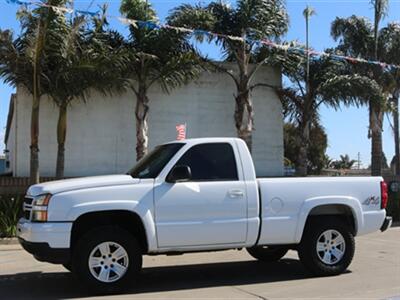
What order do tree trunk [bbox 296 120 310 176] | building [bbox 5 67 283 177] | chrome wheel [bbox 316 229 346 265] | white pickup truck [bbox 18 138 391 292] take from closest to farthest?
white pickup truck [bbox 18 138 391 292] → chrome wheel [bbox 316 229 346 265] → building [bbox 5 67 283 177] → tree trunk [bbox 296 120 310 176]

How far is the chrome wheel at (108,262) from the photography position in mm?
7578

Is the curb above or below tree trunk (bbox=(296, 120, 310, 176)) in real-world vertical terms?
below

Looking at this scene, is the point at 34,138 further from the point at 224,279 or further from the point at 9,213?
the point at 224,279

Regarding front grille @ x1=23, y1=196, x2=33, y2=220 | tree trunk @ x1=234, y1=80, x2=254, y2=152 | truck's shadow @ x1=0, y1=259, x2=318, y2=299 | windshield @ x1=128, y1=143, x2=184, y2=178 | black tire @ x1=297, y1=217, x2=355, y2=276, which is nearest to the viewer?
front grille @ x1=23, y1=196, x2=33, y2=220

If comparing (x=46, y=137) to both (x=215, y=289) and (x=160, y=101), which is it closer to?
(x=160, y=101)

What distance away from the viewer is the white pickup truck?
750 centimetres

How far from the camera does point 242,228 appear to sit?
812 cm

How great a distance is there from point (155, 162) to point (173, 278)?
187 centimetres

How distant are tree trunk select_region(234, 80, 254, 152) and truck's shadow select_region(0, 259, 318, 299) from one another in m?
9.91

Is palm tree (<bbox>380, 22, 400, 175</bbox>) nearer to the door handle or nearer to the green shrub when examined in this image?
the green shrub

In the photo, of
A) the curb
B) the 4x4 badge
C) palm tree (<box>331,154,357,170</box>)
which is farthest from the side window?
palm tree (<box>331,154,357,170</box>)

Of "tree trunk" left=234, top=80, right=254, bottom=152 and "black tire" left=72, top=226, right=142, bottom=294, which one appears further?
"tree trunk" left=234, top=80, right=254, bottom=152

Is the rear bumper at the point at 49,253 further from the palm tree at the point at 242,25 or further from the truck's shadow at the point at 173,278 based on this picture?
the palm tree at the point at 242,25

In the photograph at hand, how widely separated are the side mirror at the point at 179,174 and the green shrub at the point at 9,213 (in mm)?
7669
